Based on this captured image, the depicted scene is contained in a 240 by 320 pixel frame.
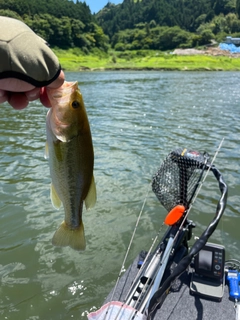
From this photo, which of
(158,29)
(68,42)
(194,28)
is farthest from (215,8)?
(68,42)

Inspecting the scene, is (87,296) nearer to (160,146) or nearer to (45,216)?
(45,216)

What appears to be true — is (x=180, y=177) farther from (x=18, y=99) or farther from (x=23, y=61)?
(x=23, y=61)

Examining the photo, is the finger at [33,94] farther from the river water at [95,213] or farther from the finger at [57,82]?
the river water at [95,213]

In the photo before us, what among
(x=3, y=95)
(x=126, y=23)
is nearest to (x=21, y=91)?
(x=3, y=95)

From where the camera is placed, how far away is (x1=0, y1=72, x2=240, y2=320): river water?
5.07 meters

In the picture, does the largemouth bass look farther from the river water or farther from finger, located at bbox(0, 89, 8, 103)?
the river water

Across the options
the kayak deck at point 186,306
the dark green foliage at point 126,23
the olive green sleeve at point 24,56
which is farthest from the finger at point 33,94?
the dark green foliage at point 126,23

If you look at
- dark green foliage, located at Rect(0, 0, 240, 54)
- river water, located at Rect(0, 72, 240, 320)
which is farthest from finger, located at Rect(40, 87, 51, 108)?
dark green foliage, located at Rect(0, 0, 240, 54)

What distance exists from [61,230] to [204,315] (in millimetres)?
1978

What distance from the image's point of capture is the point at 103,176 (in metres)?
9.31

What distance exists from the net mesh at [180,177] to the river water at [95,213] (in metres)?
1.87

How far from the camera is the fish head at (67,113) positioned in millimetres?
2385

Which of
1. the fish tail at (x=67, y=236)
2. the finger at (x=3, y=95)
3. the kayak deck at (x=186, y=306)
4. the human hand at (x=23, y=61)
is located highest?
the human hand at (x=23, y=61)

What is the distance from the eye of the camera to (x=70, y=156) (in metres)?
2.54
